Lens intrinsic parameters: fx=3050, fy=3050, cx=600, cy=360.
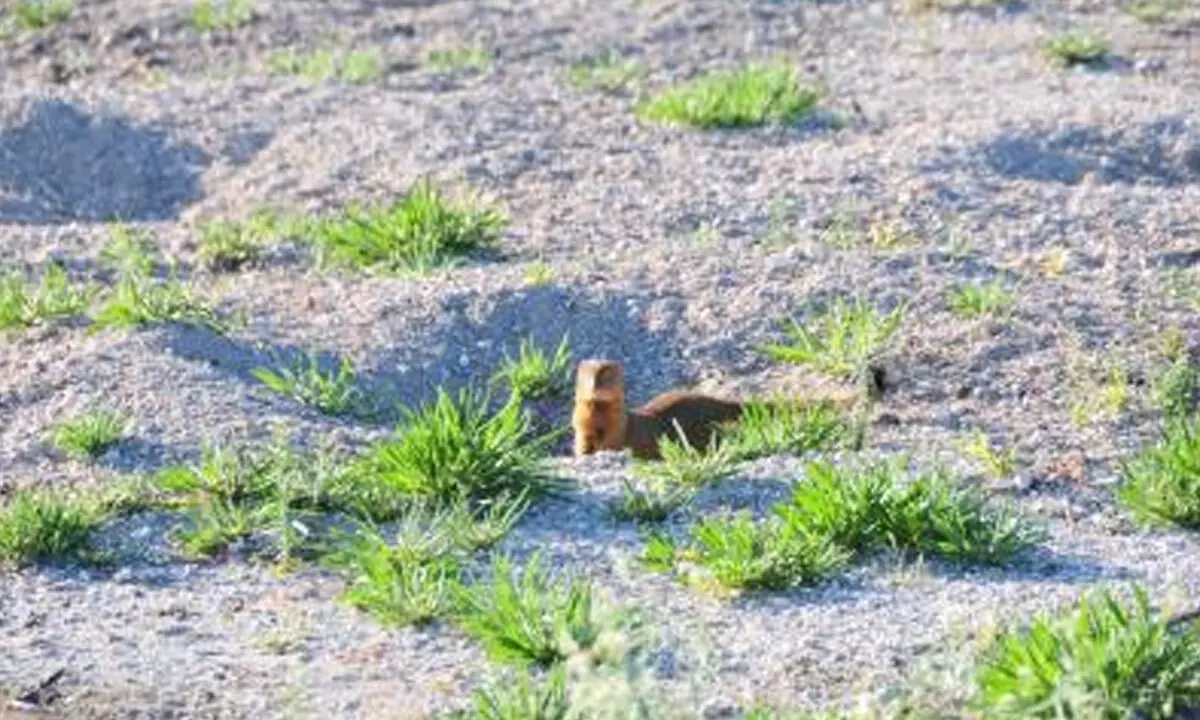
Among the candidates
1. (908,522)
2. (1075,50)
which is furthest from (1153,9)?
(908,522)

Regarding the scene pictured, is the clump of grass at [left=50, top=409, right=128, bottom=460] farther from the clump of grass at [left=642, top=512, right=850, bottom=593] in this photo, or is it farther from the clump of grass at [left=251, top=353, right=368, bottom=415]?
the clump of grass at [left=642, top=512, right=850, bottom=593]

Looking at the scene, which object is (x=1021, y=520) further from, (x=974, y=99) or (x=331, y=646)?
(x=974, y=99)

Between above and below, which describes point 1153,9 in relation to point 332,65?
below

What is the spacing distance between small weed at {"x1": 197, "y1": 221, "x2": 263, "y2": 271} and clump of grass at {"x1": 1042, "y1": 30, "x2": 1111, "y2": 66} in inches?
140

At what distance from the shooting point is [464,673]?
222 inches

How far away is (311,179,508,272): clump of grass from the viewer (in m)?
8.45

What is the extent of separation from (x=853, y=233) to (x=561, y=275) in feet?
2.97

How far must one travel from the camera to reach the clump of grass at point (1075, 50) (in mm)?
10977

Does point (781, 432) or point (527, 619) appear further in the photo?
point (781, 432)

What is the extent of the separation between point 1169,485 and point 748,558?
3.41 ft

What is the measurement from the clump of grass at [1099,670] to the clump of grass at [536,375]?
93.7 inches

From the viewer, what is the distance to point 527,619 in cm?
565

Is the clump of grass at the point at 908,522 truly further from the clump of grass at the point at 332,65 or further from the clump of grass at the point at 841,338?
the clump of grass at the point at 332,65

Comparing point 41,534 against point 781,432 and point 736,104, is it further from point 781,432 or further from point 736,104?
point 736,104
